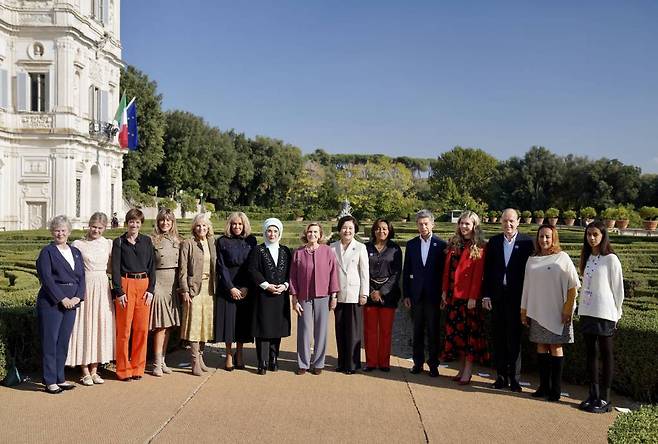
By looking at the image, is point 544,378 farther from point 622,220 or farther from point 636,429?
point 622,220

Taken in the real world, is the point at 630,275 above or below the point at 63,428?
above

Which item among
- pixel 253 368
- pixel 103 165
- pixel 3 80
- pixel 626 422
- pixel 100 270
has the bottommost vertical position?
pixel 253 368

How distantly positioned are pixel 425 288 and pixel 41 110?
2591cm

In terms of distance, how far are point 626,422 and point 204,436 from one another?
9.15ft

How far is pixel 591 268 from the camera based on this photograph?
5.60m

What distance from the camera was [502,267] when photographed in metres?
6.11

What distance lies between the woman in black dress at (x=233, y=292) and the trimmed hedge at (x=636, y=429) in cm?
383

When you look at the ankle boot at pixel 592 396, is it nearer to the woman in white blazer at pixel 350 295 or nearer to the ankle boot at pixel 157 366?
the woman in white blazer at pixel 350 295

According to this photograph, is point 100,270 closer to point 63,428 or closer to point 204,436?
point 63,428

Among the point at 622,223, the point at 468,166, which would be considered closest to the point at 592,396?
the point at 622,223

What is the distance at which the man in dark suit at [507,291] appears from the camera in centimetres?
605

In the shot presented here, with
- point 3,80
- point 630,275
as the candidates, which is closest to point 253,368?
point 630,275

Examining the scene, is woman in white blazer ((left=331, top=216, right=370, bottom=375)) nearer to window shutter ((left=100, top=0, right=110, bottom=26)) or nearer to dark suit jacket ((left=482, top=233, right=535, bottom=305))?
dark suit jacket ((left=482, top=233, right=535, bottom=305))

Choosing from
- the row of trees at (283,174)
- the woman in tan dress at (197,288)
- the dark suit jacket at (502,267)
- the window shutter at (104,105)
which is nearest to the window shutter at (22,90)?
the window shutter at (104,105)
